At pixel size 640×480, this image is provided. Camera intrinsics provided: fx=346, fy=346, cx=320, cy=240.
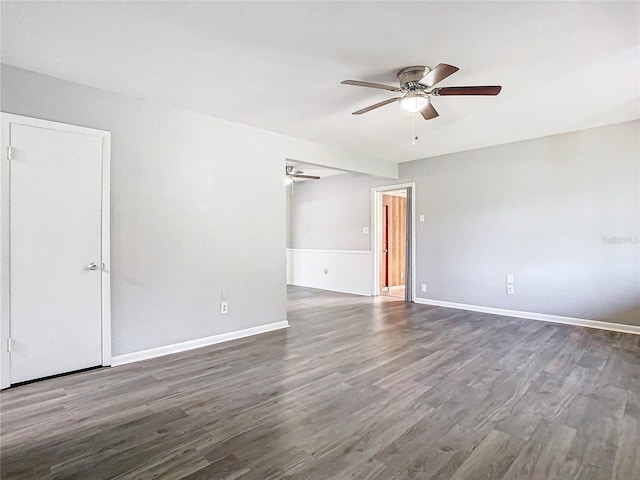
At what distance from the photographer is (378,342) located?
3.82 metres

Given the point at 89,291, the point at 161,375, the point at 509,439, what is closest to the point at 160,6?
the point at 89,291

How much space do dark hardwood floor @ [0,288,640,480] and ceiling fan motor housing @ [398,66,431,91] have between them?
2.38 m

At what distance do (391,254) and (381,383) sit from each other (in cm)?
523

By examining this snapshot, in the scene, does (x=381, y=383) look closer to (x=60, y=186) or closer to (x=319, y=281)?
(x=60, y=186)

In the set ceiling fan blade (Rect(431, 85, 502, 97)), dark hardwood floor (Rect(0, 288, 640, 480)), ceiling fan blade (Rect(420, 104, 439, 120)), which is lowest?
dark hardwood floor (Rect(0, 288, 640, 480))

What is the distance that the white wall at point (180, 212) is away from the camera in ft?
10.2

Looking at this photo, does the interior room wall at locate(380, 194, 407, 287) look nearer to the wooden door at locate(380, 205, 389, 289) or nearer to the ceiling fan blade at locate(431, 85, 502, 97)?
the wooden door at locate(380, 205, 389, 289)

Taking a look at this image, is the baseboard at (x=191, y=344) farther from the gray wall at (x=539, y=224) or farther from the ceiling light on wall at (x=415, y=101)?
the gray wall at (x=539, y=224)

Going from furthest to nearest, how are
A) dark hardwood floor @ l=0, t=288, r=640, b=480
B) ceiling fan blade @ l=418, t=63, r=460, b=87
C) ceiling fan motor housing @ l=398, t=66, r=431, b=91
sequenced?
1. ceiling fan motor housing @ l=398, t=66, r=431, b=91
2. ceiling fan blade @ l=418, t=63, r=460, b=87
3. dark hardwood floor @ l=0, t=288, r=640, b=480

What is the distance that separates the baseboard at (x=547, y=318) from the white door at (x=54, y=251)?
16.1 ft

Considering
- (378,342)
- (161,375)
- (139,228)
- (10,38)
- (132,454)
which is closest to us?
(132,454)

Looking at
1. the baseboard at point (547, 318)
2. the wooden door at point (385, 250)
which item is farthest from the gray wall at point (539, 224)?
the wooden door at point (385, 250)

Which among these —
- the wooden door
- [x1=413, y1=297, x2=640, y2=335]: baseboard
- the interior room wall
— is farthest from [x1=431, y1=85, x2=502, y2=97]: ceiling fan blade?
the interior room wall

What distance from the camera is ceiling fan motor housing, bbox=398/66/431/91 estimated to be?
2725 millimetres
